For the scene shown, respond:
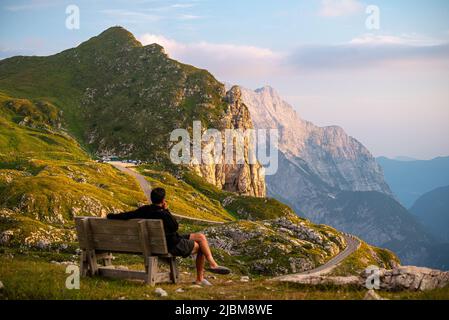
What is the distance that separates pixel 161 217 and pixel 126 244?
1887 millimetres

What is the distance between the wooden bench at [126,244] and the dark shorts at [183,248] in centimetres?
29

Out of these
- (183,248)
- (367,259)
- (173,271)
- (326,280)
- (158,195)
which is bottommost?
(367,259)

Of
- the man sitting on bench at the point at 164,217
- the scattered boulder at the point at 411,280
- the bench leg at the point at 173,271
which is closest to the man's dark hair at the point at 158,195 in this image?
the man sitting on bench at the point at 164,217

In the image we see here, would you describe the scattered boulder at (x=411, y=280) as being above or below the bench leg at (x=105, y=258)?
below

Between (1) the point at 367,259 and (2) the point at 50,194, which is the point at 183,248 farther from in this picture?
(1) the point at 367,259

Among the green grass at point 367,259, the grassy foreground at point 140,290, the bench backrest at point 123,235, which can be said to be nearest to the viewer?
the grassy foreground at point 140,290

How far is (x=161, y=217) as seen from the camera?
20.6m

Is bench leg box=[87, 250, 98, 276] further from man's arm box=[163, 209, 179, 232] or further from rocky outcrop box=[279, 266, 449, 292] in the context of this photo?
rocky outcrop box=[279, 266, 449, 292]

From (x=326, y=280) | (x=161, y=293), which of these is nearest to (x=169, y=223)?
(x=161, y=293)

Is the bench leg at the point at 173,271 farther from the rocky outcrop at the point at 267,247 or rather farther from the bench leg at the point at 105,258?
the rocky outcrop at the point at 267,247

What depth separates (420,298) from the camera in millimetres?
16328

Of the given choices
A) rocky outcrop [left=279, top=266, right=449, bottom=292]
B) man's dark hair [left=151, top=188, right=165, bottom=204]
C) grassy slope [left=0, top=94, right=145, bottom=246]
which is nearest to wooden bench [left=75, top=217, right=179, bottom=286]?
man's dark hair [left=151, top=188, right=165, bottom=204]

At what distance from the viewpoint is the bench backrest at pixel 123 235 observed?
2020 cm
